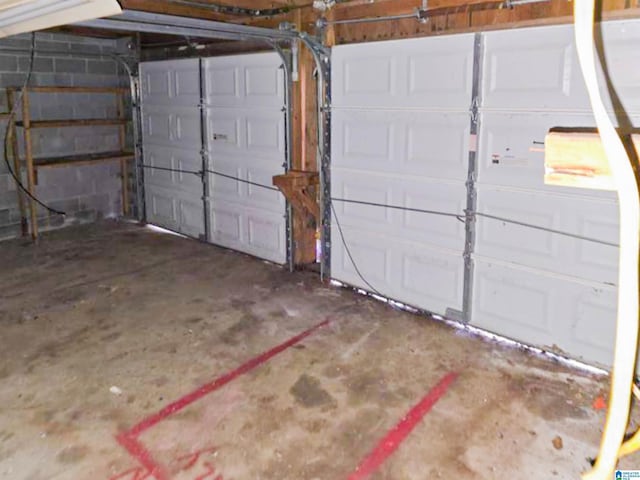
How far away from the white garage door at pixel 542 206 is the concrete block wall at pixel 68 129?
513 centimetres

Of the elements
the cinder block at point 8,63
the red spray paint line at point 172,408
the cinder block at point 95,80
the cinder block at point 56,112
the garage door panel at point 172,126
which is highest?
the cinder block at point 8,63

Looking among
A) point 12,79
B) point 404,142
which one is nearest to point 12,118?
point 12,79

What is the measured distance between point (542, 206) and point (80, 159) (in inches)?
218

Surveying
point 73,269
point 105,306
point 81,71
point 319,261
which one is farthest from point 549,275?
point 81,71

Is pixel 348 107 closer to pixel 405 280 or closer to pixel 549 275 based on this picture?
pixel 405 280

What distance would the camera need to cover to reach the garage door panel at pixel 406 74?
3.69 m

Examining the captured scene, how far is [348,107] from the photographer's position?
4449 mm

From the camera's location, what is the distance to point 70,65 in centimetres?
670

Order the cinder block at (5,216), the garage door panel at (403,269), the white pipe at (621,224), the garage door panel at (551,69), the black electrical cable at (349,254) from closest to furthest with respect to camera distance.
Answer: the white pipe at (621,224) < the garage door panel at (551,69) < the garage door panel at (403,269) < the black electrical cable at (349,254) < the cinder block at (5,216)

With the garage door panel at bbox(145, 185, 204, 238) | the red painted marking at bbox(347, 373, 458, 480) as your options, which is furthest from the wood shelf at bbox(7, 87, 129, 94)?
the red painted marking at bbox(347, 373, 458, 480)

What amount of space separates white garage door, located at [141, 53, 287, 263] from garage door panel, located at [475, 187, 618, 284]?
220 centimetres

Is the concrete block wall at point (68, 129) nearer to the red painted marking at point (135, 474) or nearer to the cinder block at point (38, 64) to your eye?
the cinder block at point (38, 64)

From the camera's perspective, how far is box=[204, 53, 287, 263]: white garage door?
5.22 meters

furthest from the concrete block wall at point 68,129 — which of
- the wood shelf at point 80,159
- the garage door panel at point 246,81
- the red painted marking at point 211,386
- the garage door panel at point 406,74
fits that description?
the red painted marking at point 211,386
